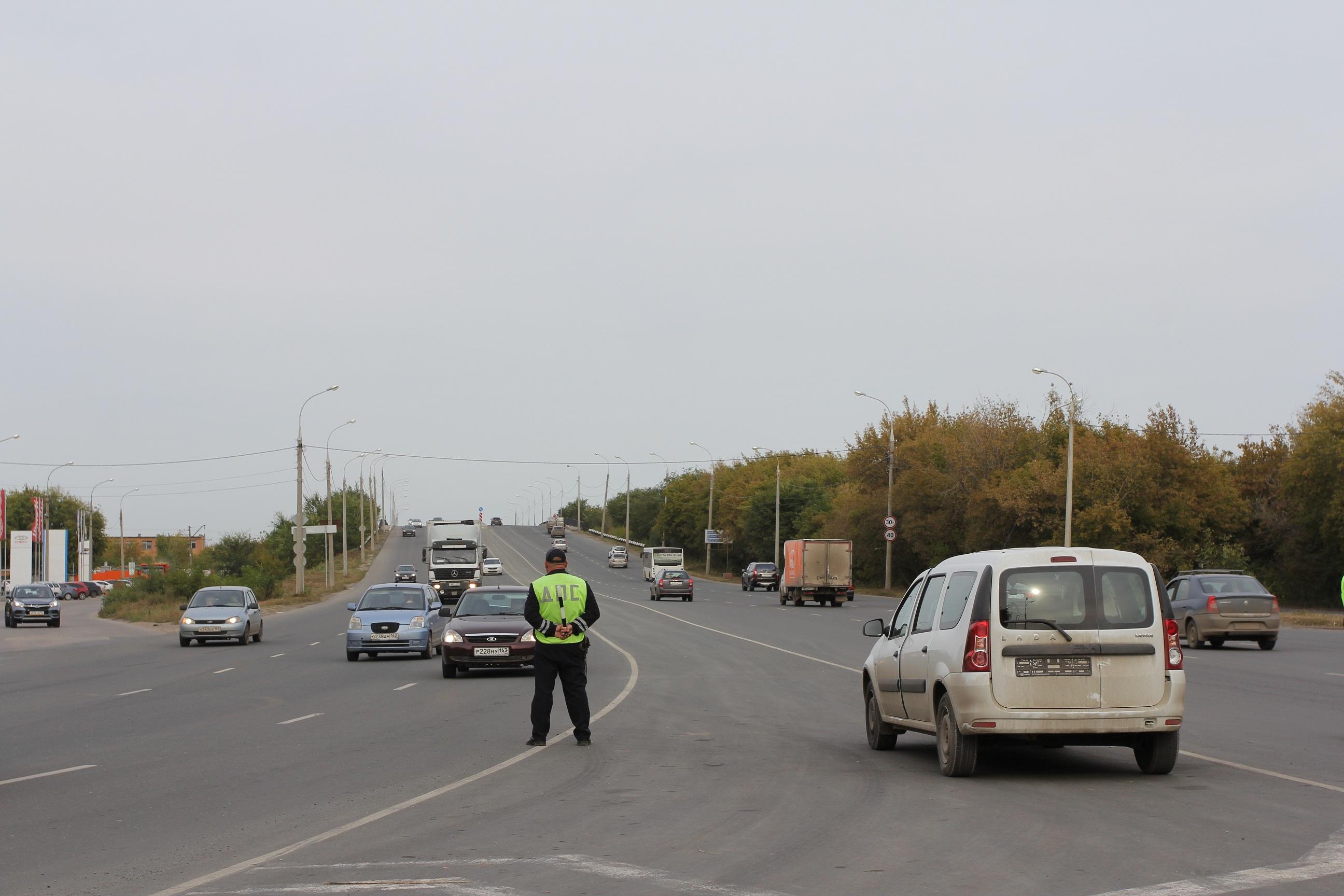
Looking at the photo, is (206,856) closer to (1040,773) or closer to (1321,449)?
(1040,773)

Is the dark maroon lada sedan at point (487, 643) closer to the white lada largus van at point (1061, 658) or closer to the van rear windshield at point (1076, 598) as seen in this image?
the white lada largus van at point (1061, 658)

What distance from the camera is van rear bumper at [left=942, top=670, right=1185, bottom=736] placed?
10141 mm

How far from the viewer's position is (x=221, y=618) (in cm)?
3466

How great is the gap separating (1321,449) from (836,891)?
54902 millimetres

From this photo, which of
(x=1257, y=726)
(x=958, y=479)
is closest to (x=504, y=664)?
(x=1257, y=726)

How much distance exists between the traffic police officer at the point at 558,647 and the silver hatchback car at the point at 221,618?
23650 mm

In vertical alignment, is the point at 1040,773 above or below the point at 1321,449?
below

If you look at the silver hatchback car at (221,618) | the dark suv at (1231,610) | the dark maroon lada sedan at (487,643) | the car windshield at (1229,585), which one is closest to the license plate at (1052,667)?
the dark maroon lada sedan at (487,643)

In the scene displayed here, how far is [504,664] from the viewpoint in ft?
74.0

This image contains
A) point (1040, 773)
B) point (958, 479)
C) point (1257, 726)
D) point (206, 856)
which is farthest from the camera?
point (958, 479)

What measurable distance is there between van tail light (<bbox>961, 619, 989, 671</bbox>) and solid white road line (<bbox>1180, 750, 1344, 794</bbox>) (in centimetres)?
269

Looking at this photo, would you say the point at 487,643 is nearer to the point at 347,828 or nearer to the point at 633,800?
the point at 633,800

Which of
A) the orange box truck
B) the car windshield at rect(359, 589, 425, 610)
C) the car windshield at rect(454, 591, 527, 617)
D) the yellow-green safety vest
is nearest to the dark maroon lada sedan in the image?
the car windshield at rect(454, 591, 527, 617)

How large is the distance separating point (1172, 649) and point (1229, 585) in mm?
20132
